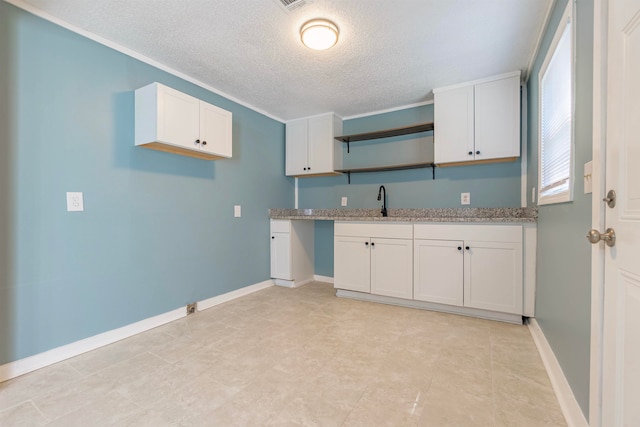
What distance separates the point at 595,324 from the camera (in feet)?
3.39

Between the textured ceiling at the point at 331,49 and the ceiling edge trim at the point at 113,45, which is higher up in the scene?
the textured ceiling at the point at 331,49

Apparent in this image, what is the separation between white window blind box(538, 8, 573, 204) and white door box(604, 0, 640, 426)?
0.52m

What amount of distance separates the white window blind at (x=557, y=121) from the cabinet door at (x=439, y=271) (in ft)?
2.65

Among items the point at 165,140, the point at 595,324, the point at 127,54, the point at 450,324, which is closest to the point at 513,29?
the point at 595,324

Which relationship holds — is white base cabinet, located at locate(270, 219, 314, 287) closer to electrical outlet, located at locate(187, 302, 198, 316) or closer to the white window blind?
electrical outlet, located at locate(187, 302, 198, 316)

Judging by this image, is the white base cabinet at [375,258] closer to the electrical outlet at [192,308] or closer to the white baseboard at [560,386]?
the white baseboard at [560,386]

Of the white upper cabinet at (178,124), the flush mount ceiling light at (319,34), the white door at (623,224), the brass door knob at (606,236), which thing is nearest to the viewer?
the white door at (623,224)

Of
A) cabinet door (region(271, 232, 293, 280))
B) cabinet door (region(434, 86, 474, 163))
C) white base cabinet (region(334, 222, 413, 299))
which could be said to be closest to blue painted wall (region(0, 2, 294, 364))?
cabinet door (region(271, 232, 293, 280))

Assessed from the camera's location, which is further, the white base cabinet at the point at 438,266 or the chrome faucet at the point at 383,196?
the chrome faucet at the point at 383,196

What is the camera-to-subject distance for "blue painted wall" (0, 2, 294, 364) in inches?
67.4

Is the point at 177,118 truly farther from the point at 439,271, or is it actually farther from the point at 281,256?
the point at 439,271

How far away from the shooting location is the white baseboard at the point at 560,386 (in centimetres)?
122

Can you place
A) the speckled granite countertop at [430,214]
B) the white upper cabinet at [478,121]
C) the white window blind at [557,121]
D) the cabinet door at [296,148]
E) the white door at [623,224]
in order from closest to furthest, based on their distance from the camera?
the white door at [623,224]
the white window blind at [557,121]
the speckled granite countertop at [430,214]
the white upper cabinet at [478,121]
the cabinet door at [296,148]

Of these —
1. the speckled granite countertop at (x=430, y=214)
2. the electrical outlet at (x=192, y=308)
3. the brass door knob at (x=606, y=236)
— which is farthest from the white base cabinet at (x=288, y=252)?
the brass door knob at (x=606, y=236)
